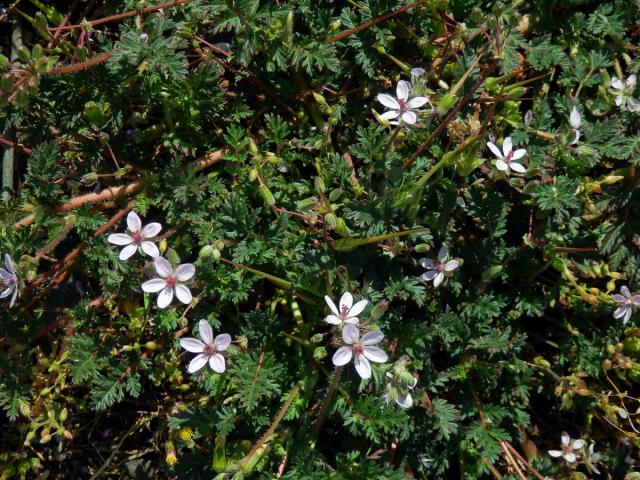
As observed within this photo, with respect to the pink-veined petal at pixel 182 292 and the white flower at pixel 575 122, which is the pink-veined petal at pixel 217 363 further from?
the white flower at pixel 575 122

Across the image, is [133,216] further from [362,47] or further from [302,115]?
[362,47]

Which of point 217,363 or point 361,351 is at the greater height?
point 361,351

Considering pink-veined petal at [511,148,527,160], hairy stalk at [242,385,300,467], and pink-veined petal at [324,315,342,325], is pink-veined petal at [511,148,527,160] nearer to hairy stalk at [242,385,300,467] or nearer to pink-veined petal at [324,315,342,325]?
pink-veined petal at [324,315,342,325]

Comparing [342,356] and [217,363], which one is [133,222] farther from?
[342,356]

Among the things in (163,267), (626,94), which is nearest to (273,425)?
(163,267)

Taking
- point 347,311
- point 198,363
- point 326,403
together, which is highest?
point 347,311

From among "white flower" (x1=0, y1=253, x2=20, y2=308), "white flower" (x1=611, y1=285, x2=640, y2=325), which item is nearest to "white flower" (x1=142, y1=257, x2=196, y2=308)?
"white flower" (x1=0, y1=253, x2=20, y2=308)
